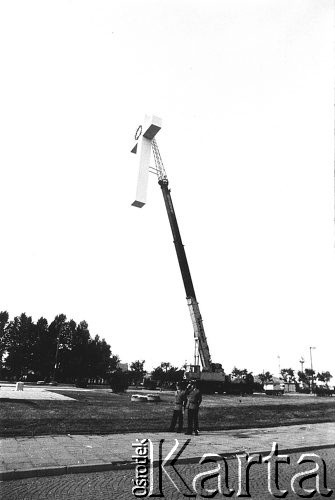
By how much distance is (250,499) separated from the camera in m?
5.84

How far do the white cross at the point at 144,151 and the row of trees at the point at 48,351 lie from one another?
53.0 meters

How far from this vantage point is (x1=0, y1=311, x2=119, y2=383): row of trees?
64.4 metres

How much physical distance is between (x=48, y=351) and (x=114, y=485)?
209 feet

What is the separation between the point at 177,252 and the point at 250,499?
2462 centimetres

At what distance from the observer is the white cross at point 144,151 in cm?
1500

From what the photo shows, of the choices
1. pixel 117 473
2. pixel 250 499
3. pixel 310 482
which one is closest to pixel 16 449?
pixel 117 473

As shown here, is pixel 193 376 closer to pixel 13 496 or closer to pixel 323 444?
pixel 323 444

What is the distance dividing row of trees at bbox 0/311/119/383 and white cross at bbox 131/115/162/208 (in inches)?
2087

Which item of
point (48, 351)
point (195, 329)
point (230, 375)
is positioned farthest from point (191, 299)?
point (48, 351)

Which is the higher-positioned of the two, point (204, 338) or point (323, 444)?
point (204, 338)

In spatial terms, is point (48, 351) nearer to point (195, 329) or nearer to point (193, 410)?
point (195, 329)

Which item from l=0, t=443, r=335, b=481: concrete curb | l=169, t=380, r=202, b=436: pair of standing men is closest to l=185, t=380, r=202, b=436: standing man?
l=169, t=380, r=202, b=436: pair of standing men

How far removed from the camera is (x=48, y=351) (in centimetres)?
6594

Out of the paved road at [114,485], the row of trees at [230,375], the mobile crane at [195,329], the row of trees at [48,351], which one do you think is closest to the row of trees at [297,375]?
the row of trees at [230,375]
